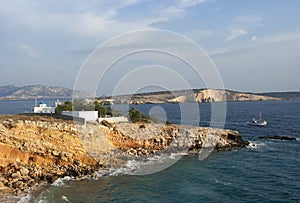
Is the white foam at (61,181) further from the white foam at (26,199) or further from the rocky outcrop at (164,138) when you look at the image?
the rocky outcrop at (164,138)

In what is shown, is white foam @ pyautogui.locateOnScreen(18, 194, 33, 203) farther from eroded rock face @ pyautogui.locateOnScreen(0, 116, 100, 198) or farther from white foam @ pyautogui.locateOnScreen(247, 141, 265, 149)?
white foam @ pyautogui.locateOnScreen(247, 141, 265, 149)

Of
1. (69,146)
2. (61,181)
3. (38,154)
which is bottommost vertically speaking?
(61,181)

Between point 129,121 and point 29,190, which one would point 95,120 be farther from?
point 29,190

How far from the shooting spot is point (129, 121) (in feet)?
151

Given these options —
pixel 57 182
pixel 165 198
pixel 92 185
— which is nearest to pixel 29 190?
pixel 57 182

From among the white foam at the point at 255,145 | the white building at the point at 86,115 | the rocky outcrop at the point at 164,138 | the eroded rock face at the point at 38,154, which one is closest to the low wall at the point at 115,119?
the white building at the point at 86,115

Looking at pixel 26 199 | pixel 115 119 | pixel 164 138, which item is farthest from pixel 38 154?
pixel 164 138

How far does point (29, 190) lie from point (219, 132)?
30.1 m

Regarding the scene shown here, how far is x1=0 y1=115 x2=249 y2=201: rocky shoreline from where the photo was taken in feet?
97.5

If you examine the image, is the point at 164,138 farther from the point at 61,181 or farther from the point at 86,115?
the point at 61,181

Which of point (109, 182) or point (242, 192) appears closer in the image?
point (242, 192)

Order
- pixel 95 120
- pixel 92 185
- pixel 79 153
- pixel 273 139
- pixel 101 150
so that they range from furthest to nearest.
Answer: pixel 273 139 → pixel 95 120 → pixel 101 150 → pixel 79 153 → pixel 92 185

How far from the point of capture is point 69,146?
114 ft

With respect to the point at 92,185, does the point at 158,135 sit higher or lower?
higher
